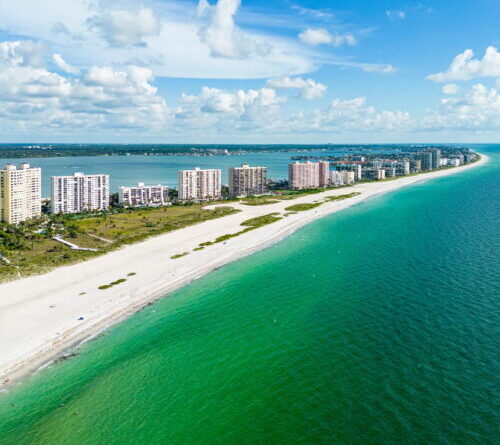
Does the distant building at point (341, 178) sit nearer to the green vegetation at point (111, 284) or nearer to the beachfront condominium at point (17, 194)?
the beachfront condominium at point (17, 194)

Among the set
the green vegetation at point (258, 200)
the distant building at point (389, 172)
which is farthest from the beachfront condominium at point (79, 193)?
the distant building at point (389, 172)

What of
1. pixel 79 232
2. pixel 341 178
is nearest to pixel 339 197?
pixel 341 178

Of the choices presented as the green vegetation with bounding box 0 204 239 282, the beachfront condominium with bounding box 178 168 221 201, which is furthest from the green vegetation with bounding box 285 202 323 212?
the beachfront condominium with bounding box 178 168 221 201

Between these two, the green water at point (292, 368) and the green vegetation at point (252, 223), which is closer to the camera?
the green water at point (292, 368)

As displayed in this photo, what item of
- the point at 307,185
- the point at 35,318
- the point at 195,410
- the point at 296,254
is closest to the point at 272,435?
the point at 195,410

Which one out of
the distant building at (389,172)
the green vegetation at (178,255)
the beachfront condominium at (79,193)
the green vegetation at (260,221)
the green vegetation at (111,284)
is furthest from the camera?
the distant building at (389,172)

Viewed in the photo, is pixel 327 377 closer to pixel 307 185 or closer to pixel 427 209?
pixel 427 209
